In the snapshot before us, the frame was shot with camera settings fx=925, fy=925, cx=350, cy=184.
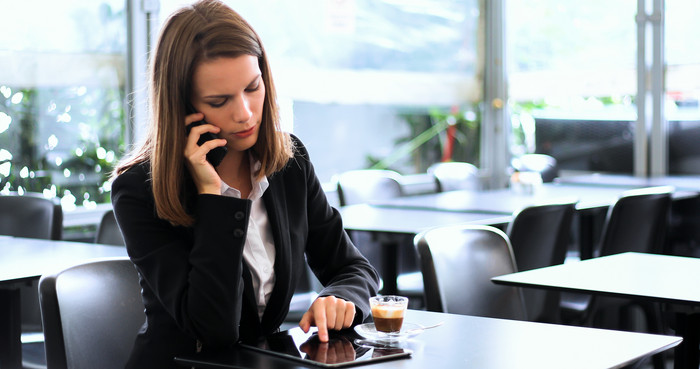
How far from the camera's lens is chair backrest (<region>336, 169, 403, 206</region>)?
5.09 meters

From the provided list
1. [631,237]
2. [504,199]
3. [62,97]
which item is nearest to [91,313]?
[631,237]

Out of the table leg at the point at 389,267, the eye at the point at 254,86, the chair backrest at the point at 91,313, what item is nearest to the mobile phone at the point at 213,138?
the eye at the point at 254,86

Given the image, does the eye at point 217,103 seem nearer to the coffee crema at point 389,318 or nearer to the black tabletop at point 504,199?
the coffee crema at point 389,318

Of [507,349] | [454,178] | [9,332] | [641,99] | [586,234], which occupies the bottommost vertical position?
[586,234]

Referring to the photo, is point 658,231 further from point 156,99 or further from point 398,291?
point 156,99

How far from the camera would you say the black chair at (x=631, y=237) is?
12.1 feet

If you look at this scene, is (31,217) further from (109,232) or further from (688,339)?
(688,339)

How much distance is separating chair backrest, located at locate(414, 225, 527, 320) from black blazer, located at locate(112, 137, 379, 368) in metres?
0.55

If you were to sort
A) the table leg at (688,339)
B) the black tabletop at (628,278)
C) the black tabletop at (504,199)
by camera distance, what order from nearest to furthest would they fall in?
the black tabletop at (628,278)
the table leg at (688,339)
the black tabletop at (504,199)

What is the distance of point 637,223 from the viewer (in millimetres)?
3979

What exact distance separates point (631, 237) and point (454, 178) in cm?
205

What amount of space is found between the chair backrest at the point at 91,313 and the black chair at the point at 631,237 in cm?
210

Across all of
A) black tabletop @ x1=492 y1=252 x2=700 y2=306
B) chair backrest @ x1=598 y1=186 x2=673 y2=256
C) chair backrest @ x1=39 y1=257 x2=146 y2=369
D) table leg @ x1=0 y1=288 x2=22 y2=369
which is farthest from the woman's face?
chair backrest @ x1=598 y1=186 x2=673 y2=256

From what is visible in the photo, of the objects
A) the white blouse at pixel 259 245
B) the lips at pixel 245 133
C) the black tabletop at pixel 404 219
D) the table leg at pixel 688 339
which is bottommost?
the table leg at pixel 688 339
